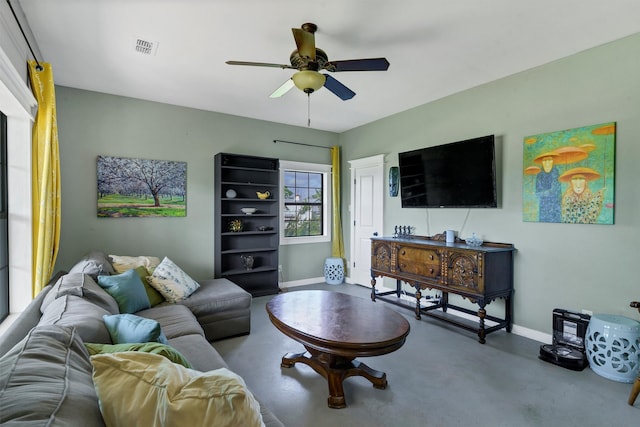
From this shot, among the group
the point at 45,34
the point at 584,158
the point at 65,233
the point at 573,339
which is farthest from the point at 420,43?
the point at 65,233

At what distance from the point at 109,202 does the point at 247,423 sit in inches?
159

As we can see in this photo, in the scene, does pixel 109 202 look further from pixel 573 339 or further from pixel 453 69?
pixel 573 339

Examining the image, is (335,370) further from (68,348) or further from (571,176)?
(571,176)

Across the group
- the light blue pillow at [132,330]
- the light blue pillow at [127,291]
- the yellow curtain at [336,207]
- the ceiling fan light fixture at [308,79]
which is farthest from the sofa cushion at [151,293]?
the yellow curtain at [336,207]

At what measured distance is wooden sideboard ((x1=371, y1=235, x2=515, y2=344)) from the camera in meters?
3.18

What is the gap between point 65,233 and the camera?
3725 mm

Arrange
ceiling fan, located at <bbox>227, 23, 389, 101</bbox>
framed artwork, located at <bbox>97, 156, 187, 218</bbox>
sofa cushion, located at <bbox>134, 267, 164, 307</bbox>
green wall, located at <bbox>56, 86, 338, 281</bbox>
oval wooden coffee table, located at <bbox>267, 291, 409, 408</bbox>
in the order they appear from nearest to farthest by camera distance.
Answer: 1. oval wooden coffee table, located at <bbox>267, 291, 409, 408</bbox>
2. ceiling fan, located at <bbox>227, 23, 389, 101</bbox>
3. sofa cushion, located at <bbox>134, 267, 164, 307</bbox>
4. green wall, located at <bbox>56, 86, 338, 281</bbox>
5. framed artwork, located at <bbox>97, 156, 187, 218</bbox>

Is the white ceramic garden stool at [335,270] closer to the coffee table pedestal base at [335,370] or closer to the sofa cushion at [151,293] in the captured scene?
the coffee table pedestal base at [335,370]

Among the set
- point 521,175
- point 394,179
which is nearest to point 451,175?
point 521,175

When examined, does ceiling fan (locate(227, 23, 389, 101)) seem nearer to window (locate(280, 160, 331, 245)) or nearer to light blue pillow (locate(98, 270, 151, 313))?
light blue pillow (locate(98, 270, 151, 313))

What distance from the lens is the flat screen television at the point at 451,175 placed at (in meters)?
3.44

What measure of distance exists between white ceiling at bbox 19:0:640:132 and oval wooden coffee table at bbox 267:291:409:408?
2311 mm

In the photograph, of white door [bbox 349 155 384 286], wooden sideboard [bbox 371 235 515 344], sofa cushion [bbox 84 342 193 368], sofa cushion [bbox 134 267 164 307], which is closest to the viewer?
sofa cushion [bbox 84 342 193 368]

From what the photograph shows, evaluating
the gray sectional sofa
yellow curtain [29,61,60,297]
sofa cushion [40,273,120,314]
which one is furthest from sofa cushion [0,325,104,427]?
yellow curtain [29,61,60,297]
